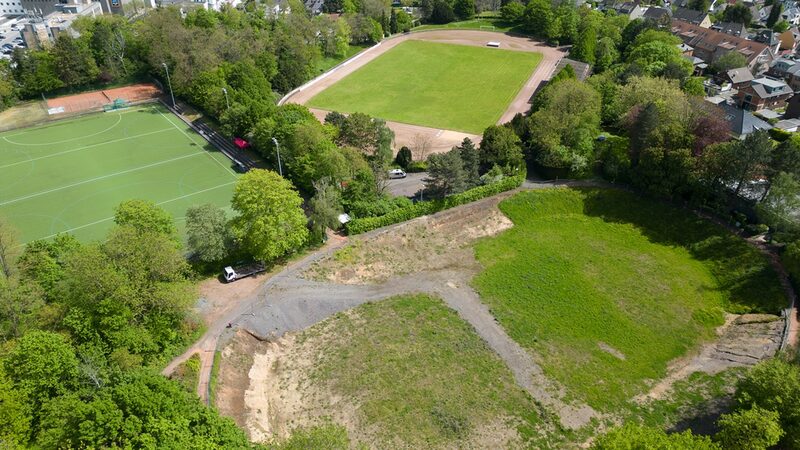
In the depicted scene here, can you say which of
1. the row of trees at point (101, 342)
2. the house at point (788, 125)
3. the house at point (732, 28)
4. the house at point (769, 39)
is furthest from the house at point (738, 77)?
the row of trees at point (101, 342)

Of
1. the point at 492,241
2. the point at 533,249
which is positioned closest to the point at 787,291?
the point at 533,249

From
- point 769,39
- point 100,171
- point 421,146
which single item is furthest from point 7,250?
point 769,39

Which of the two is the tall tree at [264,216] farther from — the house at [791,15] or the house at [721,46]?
the house at [791,15]

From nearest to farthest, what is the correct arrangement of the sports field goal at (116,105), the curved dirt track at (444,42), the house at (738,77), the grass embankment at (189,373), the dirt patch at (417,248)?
the grass embankment at (189,373)
the dirt patch at (417,248)
the curved dirt track at (444,42)
the sports field goal at (116,105)
the house at (738,77)

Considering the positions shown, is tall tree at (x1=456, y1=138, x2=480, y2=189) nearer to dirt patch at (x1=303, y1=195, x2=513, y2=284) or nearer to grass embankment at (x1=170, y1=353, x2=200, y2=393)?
dirt patch at (x1=303, y1=195, x2=513, y2=284)

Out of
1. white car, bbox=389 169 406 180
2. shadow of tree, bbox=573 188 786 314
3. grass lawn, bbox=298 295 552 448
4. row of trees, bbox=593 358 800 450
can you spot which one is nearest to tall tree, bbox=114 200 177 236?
grass lawn, bbox=298 295 552 448

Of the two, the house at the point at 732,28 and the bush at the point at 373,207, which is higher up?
the house at the point at 732,28

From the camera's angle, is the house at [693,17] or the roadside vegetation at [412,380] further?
the house at [693,17]

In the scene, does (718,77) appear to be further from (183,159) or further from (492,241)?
(183,159)
